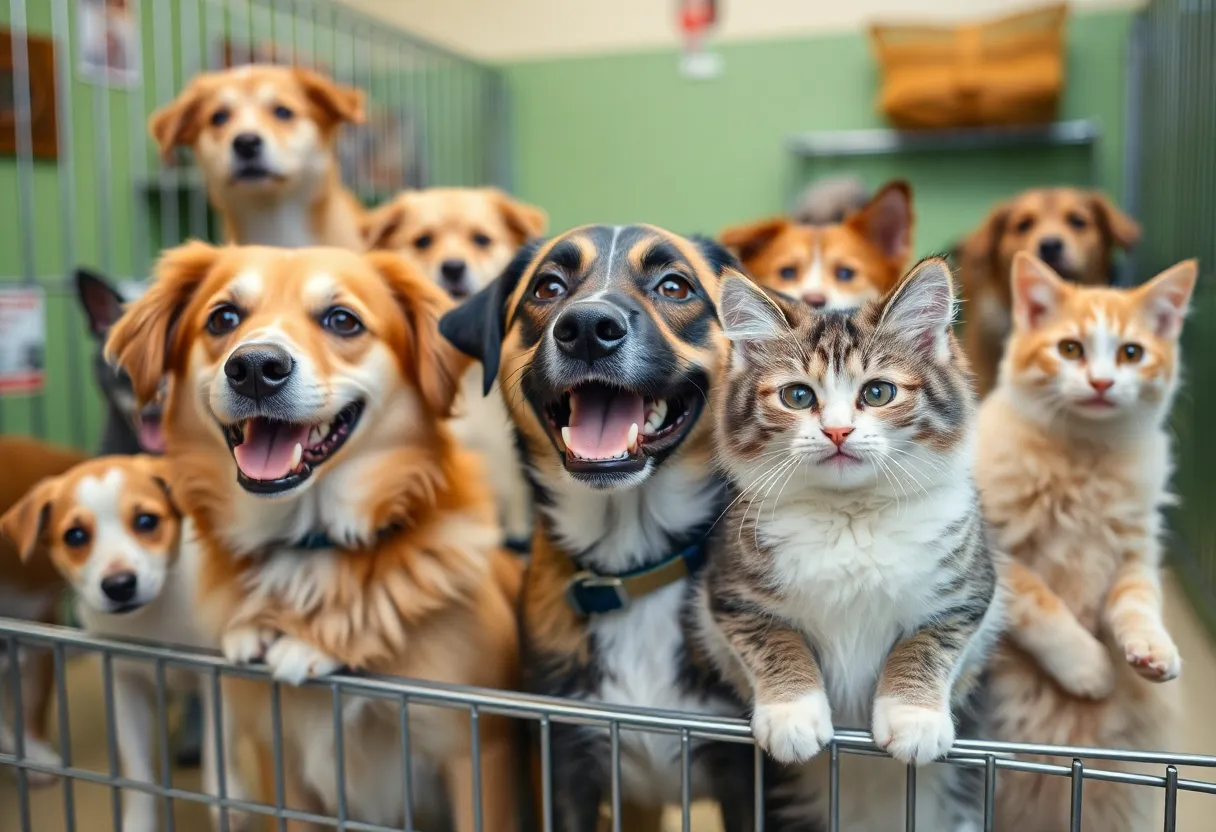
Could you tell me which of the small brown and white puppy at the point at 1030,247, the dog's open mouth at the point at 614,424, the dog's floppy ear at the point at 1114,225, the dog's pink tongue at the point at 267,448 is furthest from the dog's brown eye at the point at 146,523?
the dog's floppy ear at the point at 1114,225

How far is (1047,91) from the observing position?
317cm

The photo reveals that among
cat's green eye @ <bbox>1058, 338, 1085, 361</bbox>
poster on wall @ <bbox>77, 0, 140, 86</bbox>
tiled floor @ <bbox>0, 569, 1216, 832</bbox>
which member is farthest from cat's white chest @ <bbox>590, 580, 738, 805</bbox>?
poster on wall @ <bbox>77, 0, 140, 86</bbox>

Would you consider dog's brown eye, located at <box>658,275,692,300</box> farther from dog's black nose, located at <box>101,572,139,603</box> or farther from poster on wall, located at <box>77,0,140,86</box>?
poster on wall, located at <box>77,0,140,86</box>

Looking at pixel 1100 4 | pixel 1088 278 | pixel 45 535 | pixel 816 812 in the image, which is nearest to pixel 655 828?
pixel 816 812

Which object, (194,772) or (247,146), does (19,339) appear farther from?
(194,772)

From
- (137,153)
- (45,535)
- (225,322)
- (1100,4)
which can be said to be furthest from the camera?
(1100,4)

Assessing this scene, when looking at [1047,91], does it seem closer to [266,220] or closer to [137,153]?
[266,220]

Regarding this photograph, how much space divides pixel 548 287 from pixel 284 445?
0.33 meters

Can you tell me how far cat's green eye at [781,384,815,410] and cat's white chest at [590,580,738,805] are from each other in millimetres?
278

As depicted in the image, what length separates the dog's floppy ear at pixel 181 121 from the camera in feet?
6.57

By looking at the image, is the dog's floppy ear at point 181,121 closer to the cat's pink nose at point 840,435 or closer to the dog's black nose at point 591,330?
the dog's black nose at point 591,330

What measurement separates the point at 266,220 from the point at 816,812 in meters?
1.55

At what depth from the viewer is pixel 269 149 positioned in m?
1.89

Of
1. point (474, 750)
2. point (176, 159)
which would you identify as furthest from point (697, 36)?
point (474, 750)
